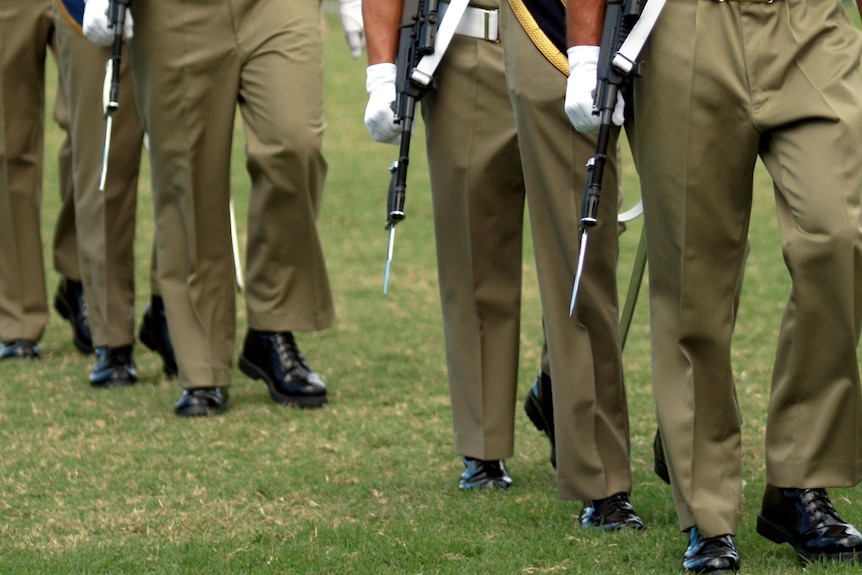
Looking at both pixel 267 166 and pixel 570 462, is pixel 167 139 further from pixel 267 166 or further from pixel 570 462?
pixel 570 462

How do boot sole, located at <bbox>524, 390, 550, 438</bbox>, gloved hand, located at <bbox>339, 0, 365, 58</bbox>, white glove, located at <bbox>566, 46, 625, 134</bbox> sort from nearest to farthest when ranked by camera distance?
white glove, located at <bbox>566, 46, 625, 134</bbox>
boot sole, located at <bbox>524, 390, 550, 438</bbox>
gloved hand, located at <bbox>339, 0, 365, 58</bbox>

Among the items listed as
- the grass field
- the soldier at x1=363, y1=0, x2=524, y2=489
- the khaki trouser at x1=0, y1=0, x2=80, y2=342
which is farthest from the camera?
the khaki trouser at x1=0, y1=0, x2=80, y2=342

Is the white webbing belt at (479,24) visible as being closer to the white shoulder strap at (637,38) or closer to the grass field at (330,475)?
the white shoulder strap at (637,38)

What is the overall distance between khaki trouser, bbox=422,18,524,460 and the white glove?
0.70 m

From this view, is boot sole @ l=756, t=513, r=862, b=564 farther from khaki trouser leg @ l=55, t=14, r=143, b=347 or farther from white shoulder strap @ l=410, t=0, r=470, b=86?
khaki trouser leg @ l=55, t=14, r=143, b=347

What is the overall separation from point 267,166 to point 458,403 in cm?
131

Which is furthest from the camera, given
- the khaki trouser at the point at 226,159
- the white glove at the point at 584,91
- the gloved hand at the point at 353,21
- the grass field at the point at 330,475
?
the gloved hand at the point at 353,21

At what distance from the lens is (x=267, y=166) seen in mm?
5559

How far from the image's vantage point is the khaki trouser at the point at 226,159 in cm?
554

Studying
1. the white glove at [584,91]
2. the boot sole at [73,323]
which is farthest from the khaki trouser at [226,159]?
the white glove at [584,91]

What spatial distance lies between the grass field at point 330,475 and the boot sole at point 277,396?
0.07 m

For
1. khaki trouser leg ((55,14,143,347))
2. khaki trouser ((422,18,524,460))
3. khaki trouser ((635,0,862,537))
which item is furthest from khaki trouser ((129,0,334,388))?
khaki trouser ((635,0,862,537))

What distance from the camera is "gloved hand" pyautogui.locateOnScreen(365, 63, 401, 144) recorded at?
14.9 feet

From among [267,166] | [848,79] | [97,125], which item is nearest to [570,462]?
[848,79]
